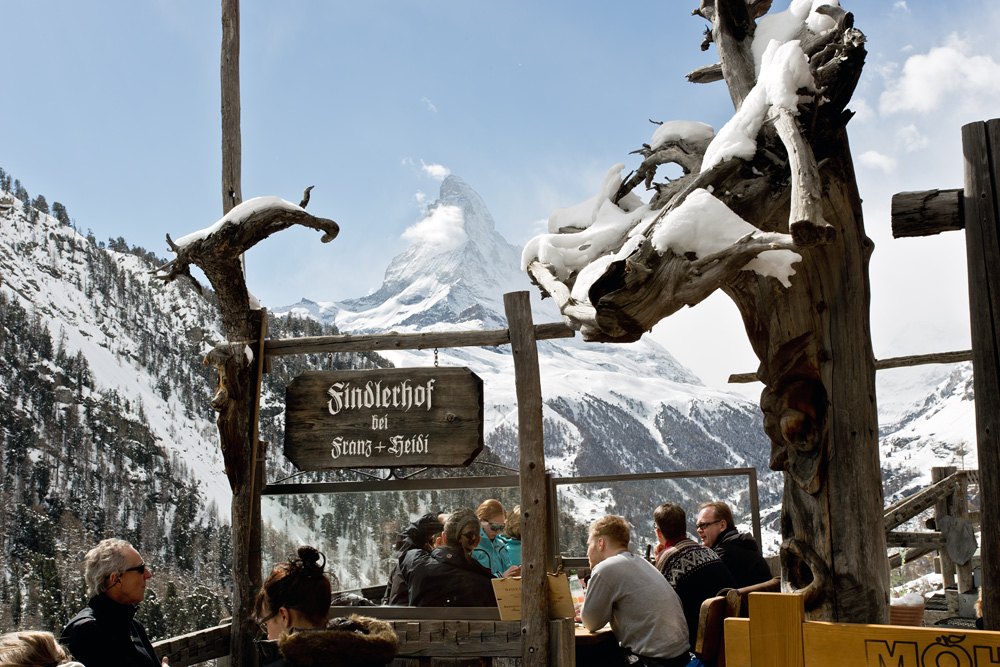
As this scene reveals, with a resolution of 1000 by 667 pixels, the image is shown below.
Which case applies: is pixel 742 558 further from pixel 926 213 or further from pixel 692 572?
pixel 926 213

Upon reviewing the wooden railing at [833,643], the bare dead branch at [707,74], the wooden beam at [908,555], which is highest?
the bare dead branch at [707,74]

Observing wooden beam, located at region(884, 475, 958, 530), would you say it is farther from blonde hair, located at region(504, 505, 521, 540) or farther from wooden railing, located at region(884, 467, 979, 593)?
blonde hair, located at region(504, 505, 521, 540)

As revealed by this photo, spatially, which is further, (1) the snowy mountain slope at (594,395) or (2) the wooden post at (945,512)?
(1) the snowy mountain slope at (594,395)

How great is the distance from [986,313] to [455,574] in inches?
120

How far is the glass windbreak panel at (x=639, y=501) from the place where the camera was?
5.22 metres

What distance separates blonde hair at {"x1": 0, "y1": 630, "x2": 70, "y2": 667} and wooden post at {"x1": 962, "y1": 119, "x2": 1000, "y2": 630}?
9.12ft

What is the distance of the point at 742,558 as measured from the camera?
438cm

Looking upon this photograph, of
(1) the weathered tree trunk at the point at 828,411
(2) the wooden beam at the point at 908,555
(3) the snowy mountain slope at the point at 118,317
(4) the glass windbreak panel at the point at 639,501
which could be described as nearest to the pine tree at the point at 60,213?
(3) the snowy mountain slope at the point at 118,317

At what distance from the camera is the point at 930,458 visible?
398 ft

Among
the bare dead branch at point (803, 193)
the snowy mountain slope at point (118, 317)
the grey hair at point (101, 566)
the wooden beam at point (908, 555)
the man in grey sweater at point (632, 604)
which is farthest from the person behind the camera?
the snowy mountain slope at point (118, 317)

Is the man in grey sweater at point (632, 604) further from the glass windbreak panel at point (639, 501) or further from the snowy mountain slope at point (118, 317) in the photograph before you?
the snowy mountain slope at point (118, 317)

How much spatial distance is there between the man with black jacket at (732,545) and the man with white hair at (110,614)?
2.95m

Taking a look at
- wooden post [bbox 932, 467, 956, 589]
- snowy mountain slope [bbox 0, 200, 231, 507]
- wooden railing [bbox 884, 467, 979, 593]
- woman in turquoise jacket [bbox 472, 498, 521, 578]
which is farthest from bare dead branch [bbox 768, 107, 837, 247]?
snowy mountain slope [bbox 0, 200, 231, 507]

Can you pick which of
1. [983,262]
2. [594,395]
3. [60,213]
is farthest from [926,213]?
[594,395]
